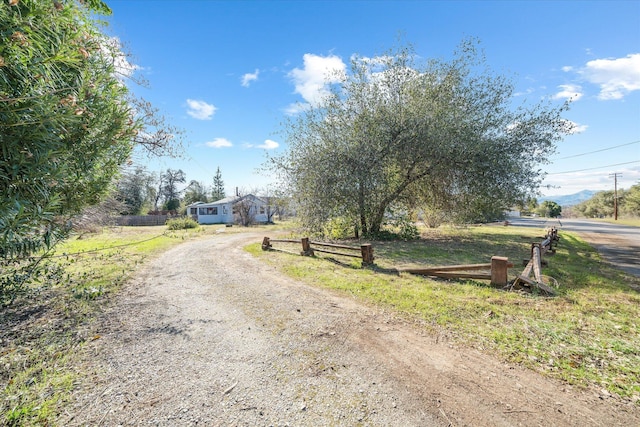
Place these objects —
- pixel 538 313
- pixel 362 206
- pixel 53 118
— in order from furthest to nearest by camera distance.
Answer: pixel 362 206
pixel 538 313
pixel 53 118

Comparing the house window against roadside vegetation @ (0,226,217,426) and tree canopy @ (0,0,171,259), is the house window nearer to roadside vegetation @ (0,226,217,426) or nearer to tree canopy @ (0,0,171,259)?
roadside vegetation @ (0,226,217,426)

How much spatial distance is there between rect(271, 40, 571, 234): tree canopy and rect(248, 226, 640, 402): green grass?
455 cm

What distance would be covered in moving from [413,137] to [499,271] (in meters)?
7.31

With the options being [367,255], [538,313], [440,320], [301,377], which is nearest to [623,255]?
[538,313]

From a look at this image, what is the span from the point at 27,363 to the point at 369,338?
3.94 metres

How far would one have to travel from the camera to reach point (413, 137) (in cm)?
1138

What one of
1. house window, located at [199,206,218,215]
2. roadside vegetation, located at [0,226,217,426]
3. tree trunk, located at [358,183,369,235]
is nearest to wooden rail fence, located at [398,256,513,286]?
tree trunk, located at [358,183,369,235]

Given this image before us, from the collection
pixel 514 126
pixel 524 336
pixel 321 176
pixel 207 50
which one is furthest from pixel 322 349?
pixel 514 126

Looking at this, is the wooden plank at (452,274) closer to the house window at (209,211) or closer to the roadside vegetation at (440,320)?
the roadside vegetation at (440,320)

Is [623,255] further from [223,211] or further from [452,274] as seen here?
[223,211]

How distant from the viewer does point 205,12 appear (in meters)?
8.79

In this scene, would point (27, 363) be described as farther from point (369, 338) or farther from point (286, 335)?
point (369, 338)

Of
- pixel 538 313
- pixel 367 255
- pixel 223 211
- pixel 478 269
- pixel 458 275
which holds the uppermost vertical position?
pixel 223 211

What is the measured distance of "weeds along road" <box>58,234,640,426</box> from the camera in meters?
2.16
